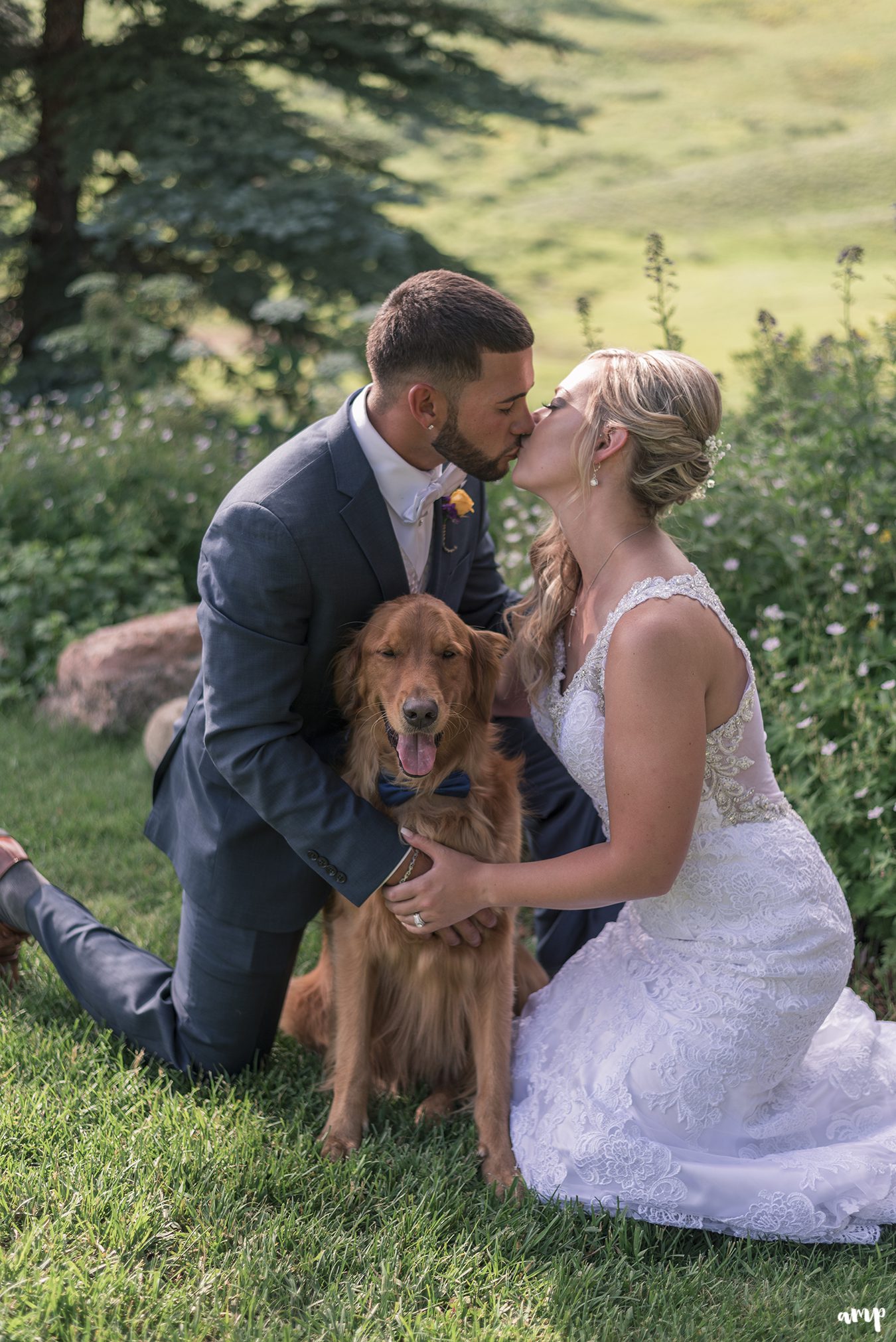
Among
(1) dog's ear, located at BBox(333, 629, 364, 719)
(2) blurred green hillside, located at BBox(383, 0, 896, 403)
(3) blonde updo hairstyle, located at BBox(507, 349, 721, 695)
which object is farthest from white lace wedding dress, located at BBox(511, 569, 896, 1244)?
(2) blurred green hillside, located at BBox(383, 0, 896, 403)

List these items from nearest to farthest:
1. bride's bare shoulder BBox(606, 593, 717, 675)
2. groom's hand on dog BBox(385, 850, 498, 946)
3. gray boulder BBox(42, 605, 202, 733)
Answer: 1. bride's bare shoulder BBox(606, 593, 717, 675)
2. groom's hand on dog BBox(385, 850, 498, 946)
3. gray boulder BBox(42, 605, 202, 733)

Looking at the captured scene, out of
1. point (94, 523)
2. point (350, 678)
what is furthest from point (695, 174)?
point (350, 678)

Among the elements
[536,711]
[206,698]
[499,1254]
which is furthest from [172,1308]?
[536,711]

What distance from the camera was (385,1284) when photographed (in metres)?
2.34

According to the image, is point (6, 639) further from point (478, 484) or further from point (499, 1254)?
point (499, 1254)

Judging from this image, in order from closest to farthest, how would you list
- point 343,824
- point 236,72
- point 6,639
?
point 343,824 → point 6,639 → point 236,72

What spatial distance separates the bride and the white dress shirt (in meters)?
0.26

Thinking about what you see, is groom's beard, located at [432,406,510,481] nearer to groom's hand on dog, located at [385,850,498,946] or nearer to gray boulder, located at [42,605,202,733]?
groom's hand on dog, located at [385,850,498,946]

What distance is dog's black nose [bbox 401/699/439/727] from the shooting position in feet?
8.64

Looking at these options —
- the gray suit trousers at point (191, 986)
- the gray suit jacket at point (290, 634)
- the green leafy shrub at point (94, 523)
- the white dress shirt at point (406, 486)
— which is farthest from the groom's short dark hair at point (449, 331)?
the green leafy shrub at point (94, 523)

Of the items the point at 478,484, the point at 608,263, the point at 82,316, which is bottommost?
the point at 608,263

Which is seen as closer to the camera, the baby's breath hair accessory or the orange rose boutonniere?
the baby's breath hair accessory

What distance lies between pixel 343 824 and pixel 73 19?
8786 millimetres

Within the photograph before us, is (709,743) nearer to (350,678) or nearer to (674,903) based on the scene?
(674,903)
